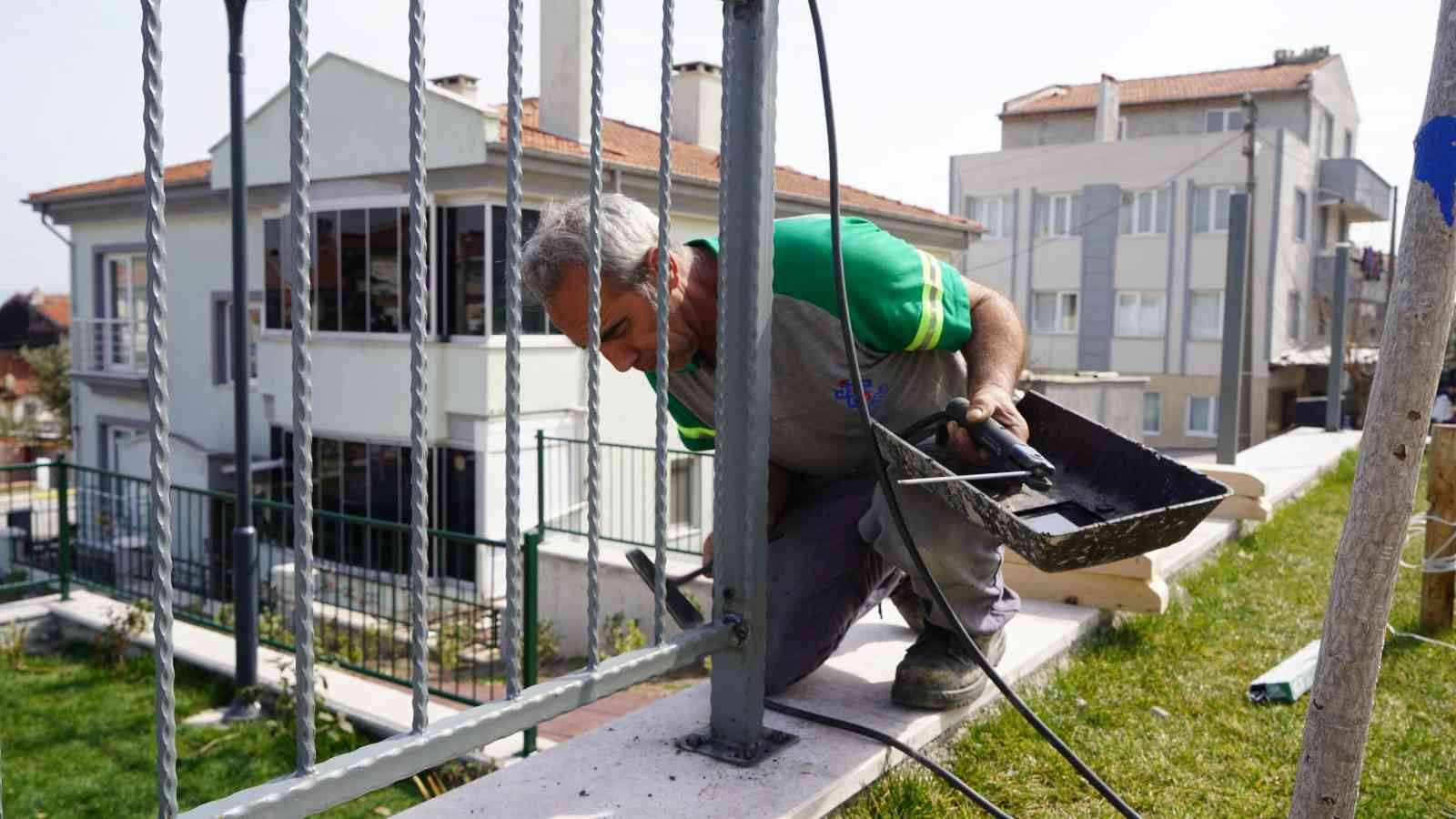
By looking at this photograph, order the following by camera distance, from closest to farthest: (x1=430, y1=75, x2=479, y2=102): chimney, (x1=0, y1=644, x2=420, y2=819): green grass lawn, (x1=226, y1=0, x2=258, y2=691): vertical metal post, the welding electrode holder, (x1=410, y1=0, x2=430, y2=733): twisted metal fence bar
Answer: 1. (x1=410, y1=0, x2=430, y2=733): twisted metal fence bar
2. the welding electrode holder
3. (x1=0, y1=644, x2=420, y2=819): green grass lawn
4. (x1=226, y1=0, x2=258, y2=691): vertical metal post
5. (x1=430, y1=75, x2=479, y2=102): chimney

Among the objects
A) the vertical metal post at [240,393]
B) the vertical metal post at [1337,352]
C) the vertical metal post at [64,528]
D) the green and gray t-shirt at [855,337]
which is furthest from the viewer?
the vertical metal post at [1337,352]

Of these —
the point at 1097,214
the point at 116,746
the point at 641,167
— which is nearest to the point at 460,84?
the point at 641,167

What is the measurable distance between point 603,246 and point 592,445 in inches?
20.3

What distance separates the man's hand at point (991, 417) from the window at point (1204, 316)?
34.0m

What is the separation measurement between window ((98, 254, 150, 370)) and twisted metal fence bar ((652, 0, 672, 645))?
71.7 ft

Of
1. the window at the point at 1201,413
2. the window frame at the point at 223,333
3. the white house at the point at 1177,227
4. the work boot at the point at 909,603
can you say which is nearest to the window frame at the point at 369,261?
the window frame at the point at 223,333

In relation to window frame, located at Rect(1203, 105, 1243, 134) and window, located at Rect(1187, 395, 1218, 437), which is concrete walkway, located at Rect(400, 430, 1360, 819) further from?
window frame, located at Rect(1203, 105, 1243, 134)

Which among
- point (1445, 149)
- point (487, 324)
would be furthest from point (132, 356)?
point (1445, 149)

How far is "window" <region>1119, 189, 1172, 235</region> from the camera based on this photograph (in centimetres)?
3375

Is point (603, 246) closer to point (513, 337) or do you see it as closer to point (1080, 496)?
point (513, 337)

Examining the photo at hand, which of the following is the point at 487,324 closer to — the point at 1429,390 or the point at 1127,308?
the point at 1429,390

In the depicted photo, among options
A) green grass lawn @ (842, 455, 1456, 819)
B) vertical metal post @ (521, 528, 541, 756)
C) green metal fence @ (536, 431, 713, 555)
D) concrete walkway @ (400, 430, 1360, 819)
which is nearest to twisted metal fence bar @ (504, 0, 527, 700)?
concrete walkway @ (400, 430, 1360, 819)

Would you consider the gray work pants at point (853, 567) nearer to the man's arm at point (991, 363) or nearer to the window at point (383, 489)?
the man's arm at point (991, 363)

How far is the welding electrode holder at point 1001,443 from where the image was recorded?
2199 millimetres
